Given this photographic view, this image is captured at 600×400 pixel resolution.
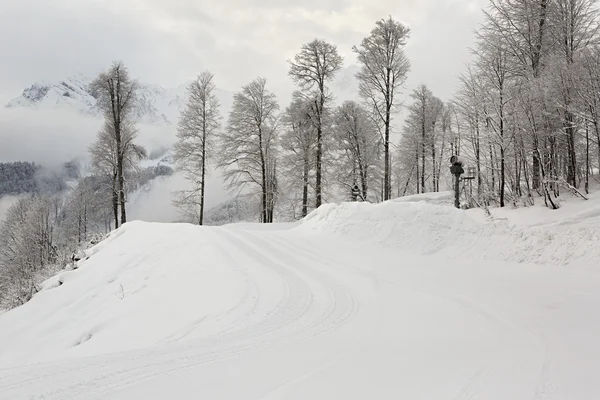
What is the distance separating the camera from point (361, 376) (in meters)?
3.46

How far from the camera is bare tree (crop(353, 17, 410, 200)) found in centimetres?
1927

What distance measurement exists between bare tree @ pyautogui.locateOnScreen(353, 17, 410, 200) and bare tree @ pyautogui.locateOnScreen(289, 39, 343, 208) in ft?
7.71

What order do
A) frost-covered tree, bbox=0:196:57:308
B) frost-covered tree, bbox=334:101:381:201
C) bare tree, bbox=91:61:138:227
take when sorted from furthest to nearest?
frost-covered tree, bbox=0:196:57:308 → frost-covered tree, bbox=334:101:381:201 → bare tree, bbox=91:61:138:227

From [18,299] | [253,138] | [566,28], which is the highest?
[566,28]

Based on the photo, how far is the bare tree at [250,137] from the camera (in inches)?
939

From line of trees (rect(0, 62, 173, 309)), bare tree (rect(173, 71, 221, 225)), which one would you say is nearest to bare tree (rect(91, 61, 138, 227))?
line of trees (rect(0, 62, 173, 309))

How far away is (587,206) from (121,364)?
1317 centimetres

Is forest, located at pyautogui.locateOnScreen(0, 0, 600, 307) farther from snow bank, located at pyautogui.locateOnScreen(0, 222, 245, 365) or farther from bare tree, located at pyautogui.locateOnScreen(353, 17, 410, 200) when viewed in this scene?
snow bank, located at pyautogui.locateOnScreen(0, 222, 245, 365)

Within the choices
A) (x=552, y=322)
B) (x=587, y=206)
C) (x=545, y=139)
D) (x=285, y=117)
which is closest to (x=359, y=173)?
(x=285, y=117)

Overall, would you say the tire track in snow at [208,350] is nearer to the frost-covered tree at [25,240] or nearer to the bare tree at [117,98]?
the bare tree at [117,98]

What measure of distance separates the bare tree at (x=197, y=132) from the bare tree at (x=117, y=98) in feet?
11.2

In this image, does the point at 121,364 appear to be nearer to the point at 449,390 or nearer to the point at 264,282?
the point at 449,390

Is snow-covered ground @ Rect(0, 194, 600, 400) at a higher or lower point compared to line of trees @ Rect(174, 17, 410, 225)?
lower

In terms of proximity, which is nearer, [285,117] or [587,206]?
[587,206]
